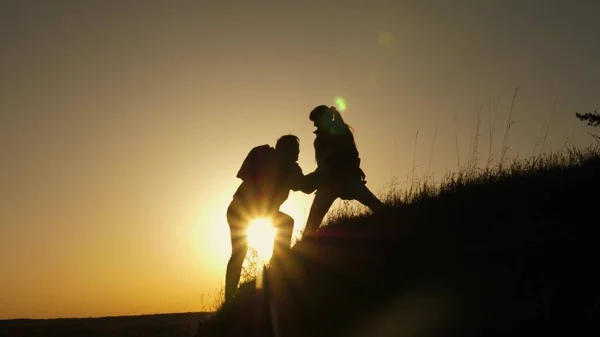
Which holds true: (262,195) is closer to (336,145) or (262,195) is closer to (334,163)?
(334,163)

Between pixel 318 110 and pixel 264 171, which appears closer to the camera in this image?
pixel 264 171

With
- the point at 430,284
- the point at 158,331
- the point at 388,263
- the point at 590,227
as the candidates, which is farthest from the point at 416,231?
the point at 158,331

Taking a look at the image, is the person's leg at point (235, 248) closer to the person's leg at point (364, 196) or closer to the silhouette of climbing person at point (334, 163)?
the silhouette of climbing person at point (334, 163)

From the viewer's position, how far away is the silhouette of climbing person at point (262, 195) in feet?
24.9

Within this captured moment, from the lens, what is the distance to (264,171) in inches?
299

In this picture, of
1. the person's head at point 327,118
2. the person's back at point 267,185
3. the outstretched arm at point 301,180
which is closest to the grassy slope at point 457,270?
the person's back at point 267,185

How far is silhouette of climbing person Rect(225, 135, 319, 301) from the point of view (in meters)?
7.59

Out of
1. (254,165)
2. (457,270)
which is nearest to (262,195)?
(254,165)

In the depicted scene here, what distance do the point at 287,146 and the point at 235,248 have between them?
54.8 inches

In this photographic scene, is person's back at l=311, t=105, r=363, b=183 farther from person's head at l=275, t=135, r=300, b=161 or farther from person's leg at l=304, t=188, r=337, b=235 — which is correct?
person's head at l=275, t=135, r=300, b=161

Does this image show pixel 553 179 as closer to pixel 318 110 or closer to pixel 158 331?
pixel 318 110

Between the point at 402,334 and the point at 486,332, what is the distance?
646mm

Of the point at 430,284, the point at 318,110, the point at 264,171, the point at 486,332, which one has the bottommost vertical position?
the point at 486,332

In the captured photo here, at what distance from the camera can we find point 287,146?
7816mm
